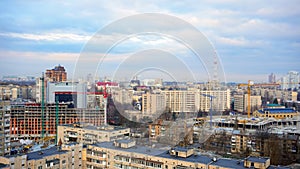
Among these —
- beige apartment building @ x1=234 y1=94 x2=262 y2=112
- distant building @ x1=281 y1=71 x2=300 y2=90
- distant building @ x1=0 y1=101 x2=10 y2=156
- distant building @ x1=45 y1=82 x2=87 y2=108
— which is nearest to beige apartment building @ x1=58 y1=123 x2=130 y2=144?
distant building @ x1=0 y1=101 x2=10 y2=156

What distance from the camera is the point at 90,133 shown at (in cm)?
441

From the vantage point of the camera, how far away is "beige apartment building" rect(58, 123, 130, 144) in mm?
4207

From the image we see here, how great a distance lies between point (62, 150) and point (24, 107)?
14.4 ft

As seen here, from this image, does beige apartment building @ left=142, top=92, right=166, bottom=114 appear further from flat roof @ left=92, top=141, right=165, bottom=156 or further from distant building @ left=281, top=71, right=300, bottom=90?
distant building @ left=281, top=71, right=300, bottom=90

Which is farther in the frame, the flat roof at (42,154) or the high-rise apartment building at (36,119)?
the high-rise apartment building at (36,119)

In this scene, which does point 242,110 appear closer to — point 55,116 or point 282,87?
point 282,87

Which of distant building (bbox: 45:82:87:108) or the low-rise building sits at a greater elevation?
distant building (bbox: 45:82:87:108)

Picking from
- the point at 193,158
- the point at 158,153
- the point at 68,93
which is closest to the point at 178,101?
the point at 68,93

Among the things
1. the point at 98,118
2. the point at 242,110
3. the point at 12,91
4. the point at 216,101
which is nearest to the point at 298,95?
the point at 242,110

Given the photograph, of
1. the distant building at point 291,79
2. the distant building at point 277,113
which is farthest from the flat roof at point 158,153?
the distant building at point 291,79

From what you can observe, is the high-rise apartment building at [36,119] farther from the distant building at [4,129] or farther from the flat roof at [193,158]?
the flat roof at [193,158]

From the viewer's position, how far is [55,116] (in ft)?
22.5

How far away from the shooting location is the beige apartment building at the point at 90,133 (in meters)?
4.21

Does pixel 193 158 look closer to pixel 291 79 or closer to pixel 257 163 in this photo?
pixel 257 163
